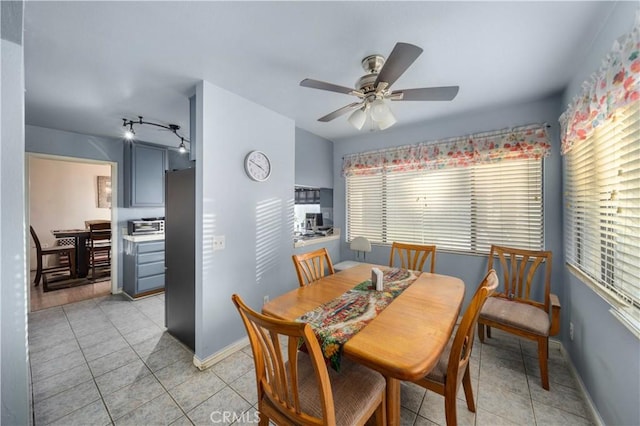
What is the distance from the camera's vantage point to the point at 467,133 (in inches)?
111

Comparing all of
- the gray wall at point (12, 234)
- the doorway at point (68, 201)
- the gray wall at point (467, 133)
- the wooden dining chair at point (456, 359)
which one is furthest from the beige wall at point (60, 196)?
the wooden dining chair at point (456, 359)

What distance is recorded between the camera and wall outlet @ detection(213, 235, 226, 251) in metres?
2.15

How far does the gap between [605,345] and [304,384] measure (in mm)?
1813

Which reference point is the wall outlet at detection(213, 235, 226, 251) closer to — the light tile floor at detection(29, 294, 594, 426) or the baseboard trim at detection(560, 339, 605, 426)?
the light tile floor at detection(29, 294, 594, 426)

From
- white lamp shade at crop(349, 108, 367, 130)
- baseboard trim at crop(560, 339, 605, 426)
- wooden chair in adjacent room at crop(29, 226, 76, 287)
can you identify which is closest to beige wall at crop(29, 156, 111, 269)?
wooden chair in adjacent room at crop(29, 226, 76, 287)

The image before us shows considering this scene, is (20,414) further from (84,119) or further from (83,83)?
(84,119)

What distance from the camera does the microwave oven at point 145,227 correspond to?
12.3ft

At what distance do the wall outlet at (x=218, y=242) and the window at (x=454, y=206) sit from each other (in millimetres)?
2151

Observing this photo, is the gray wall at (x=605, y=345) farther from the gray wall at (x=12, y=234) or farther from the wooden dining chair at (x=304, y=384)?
the gray wall at (x=12, y=234)

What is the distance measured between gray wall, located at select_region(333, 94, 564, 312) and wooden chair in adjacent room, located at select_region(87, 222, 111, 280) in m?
4.39

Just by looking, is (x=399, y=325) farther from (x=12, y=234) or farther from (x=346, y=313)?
(x=12, y=234)

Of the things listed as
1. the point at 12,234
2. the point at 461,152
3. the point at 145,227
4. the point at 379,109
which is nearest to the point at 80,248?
the point at 145,227

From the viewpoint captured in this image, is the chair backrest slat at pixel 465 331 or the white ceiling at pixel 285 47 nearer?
the chair backrest slat at pixel 465 331

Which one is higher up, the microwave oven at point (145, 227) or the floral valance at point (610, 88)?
the floral valance at point (610, 88)
